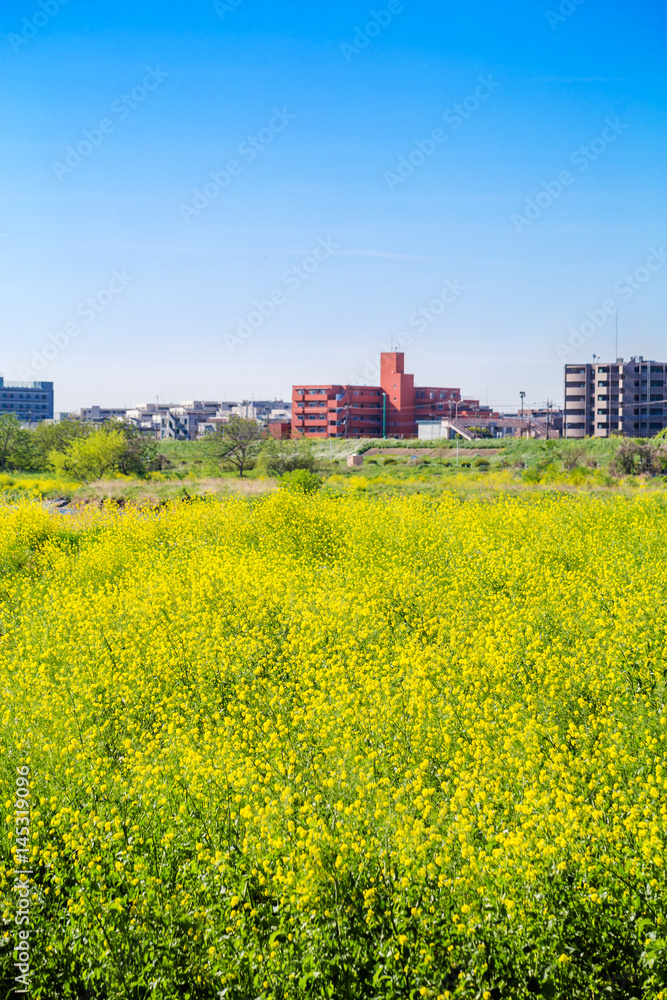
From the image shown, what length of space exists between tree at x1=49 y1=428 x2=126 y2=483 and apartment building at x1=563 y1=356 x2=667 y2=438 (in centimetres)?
6997

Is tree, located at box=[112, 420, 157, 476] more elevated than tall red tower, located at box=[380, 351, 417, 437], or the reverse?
tall red tower, located at box=[380, 351, 417, 437]

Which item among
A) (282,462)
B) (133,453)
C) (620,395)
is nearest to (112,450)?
(133,453)

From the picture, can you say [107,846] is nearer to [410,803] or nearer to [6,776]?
[6,776]

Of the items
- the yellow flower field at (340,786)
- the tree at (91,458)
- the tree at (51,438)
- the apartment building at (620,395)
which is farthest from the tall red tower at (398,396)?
the yellow flower field at (340,786)

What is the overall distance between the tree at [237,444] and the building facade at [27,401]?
113475 millimetres

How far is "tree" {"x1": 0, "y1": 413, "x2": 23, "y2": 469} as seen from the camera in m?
51.7

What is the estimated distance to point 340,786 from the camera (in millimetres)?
5691

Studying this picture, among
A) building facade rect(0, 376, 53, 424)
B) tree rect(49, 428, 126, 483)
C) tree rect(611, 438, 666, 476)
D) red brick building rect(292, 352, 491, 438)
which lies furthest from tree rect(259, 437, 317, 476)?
building facade rect(0, 376, 53, 424)

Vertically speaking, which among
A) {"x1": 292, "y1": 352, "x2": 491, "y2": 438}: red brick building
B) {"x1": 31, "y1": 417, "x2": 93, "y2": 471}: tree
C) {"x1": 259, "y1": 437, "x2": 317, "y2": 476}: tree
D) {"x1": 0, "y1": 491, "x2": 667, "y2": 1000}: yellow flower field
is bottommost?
{"x1": 0, "y1": 491, "x2": 667, "y2": 1000}: yellow flower field

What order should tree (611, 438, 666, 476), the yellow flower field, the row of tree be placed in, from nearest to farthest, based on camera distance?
the yellow flower field, the row of tree, tree (611, 438, 666, 476)

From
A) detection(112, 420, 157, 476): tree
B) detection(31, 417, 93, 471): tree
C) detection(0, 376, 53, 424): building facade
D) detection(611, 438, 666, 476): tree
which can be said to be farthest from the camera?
detection(0, 376, 53, 424): building facade

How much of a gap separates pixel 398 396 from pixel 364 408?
5.31m

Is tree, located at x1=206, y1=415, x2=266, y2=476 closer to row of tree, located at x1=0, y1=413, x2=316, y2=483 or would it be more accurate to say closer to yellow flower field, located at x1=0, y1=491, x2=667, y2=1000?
row of tree, located at x1=0, y1=413, x2=316, y2=483

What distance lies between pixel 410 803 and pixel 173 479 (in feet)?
142
